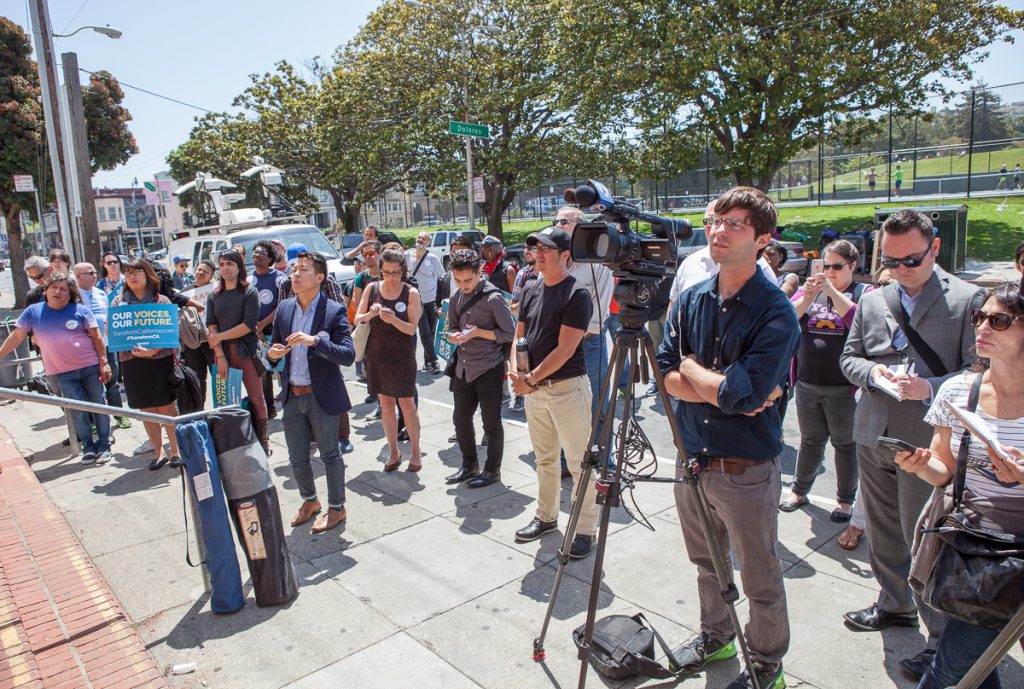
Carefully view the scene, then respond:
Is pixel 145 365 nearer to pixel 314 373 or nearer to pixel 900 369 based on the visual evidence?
pixel 314 373

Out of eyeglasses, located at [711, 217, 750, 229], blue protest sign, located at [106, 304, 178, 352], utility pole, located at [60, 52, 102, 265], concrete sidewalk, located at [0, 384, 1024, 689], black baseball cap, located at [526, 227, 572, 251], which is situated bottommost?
concrete sidewalk, located at [0, 384, 1024, 689]

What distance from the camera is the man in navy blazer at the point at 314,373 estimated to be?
4617mm

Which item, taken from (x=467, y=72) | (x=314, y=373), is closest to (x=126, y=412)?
(x=314, y=373)

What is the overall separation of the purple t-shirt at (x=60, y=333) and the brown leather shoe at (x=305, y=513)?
3.13 m

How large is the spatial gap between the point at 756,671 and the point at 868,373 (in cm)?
148

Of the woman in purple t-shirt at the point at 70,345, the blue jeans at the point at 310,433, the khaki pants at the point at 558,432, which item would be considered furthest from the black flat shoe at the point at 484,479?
the woman in purple t-shirt at the point at 70,345

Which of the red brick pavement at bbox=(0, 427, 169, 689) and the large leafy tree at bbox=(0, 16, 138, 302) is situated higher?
the large leafy tree at bbox=(0, 16, 138, 302)

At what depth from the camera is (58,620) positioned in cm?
379

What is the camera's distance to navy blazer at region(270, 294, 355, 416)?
459 centimetres

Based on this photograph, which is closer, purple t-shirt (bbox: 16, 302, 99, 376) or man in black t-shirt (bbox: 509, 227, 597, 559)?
man in black t-shirt (bbox: 509, 227, 597, 559)

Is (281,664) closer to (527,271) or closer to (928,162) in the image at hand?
(527,271)

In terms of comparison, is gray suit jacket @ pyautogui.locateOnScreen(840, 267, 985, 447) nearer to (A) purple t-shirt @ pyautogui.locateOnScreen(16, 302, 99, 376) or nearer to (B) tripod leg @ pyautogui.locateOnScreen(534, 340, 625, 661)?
(B) tripod leg @ pyautogui.locateOnScreen(534, 340, 625, 661)

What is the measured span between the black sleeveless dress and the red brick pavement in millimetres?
2405

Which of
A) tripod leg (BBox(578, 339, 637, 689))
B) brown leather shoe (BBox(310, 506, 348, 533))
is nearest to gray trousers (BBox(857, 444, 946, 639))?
tripod leg (BBox(578, 339, 637, 689))
